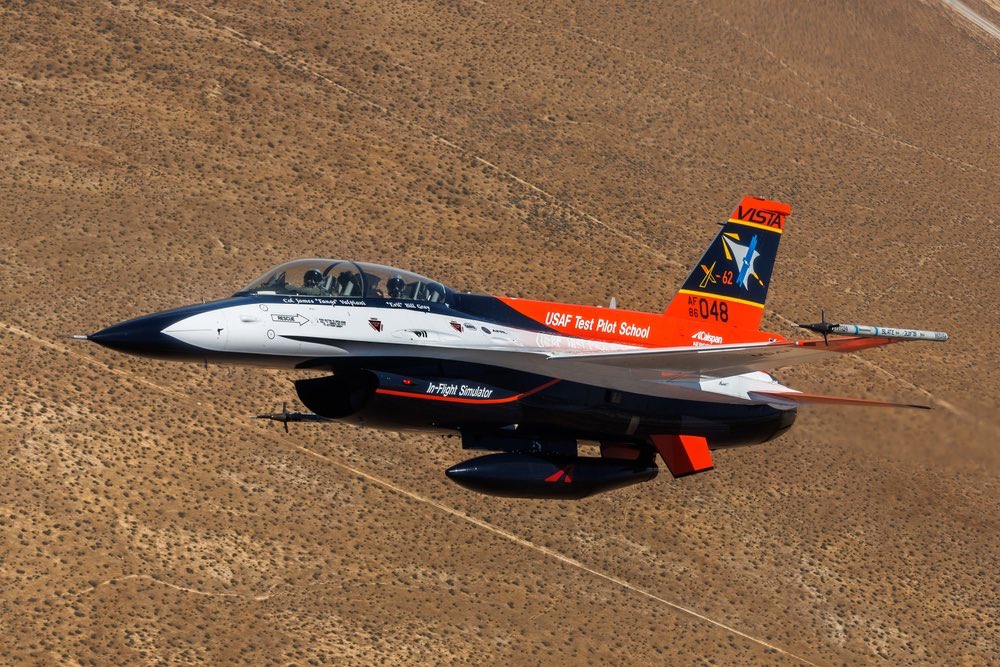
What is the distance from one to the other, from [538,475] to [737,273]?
9082mm

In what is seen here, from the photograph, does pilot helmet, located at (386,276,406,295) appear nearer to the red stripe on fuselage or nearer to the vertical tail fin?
the red stripe on fuselage

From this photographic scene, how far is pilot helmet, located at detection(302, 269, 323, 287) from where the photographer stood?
29.4m

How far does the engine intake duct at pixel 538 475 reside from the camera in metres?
29.2

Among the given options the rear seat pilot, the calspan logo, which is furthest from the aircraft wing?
the rear seat pilot

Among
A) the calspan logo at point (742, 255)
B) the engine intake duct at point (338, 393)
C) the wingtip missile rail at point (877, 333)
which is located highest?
the calspan logo at point (742, 255)

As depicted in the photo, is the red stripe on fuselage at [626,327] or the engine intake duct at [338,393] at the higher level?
the red stripe on fuselage at [626,327]

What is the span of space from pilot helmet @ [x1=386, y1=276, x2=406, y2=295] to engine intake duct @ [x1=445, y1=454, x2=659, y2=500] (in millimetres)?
4200

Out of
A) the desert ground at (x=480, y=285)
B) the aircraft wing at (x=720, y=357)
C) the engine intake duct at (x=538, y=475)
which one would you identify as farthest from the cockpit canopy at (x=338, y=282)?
the desert ground at (x=480, y=285)

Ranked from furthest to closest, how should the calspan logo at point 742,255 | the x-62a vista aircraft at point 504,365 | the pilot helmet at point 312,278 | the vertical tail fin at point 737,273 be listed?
the calspan logo at point 742,255
the vertical tail fin at point 737,273
the pilot helmet at point 312,278
the x-62a vista aircraft at point 504,365

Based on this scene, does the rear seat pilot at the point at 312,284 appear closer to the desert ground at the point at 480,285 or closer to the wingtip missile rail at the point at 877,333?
the wingtip missile rail at the point at 877,333

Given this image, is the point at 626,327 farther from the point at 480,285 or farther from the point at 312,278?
the point at 480,285

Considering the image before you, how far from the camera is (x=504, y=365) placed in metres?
30.1

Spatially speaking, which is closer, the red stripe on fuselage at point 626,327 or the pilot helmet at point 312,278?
the pilot helmet at point 312,278

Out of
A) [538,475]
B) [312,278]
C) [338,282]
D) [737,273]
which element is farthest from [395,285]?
[737,273]
